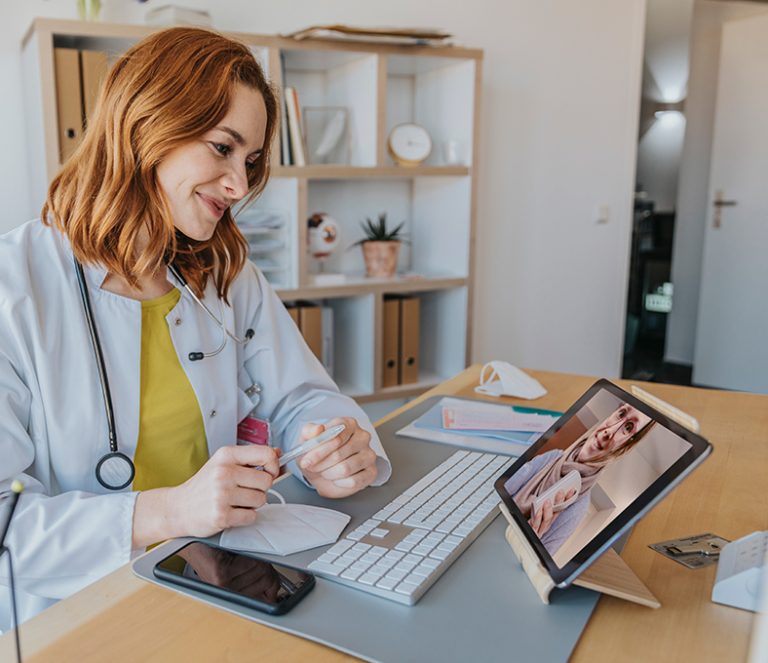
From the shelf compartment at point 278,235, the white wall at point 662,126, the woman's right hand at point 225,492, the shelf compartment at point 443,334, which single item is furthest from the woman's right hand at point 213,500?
the white wall at point 662,126

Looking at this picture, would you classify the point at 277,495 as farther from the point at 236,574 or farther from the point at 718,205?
the point at 718,205

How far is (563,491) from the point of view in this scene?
84cm

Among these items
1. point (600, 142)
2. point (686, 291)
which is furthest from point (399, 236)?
point (686, 291)

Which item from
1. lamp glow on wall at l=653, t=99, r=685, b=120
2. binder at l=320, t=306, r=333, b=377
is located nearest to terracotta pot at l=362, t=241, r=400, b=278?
binder at l=320, t=306, r=333, b=377

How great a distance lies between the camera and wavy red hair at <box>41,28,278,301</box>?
114 cm

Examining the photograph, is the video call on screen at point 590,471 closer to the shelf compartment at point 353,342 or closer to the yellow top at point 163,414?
the yellow top at point 163,414

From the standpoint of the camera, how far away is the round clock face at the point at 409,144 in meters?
3.02

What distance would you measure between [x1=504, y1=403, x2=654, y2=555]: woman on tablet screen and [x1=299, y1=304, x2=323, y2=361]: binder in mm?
1916

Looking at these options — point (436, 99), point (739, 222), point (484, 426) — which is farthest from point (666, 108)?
point (484, 426)

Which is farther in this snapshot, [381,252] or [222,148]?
[381,252]

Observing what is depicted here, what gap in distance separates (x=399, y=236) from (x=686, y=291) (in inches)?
99.3

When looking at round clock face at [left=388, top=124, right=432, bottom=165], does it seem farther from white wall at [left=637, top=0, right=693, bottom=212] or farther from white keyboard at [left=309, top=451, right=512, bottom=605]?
white wall at [left=637, top=0, right=693, bottom=212]

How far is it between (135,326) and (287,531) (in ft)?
1.51

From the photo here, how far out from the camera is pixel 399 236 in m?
3.36
